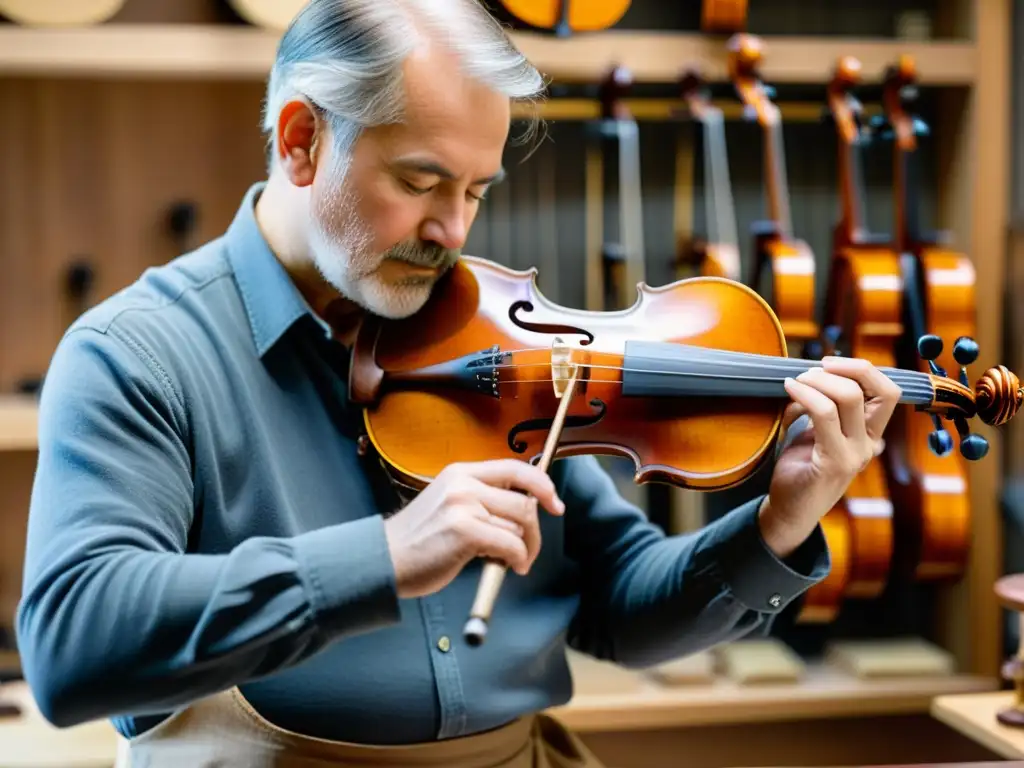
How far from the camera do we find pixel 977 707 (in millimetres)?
1863

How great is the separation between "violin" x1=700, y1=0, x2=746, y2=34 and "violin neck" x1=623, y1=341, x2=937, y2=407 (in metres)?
1.21

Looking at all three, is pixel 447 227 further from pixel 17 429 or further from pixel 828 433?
pixel 17 429

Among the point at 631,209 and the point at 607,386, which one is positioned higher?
the point at 607,386

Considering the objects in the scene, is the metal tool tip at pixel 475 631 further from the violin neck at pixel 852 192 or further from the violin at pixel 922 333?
the violin neck at pixel 852 192

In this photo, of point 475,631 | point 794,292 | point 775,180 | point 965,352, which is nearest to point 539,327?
point 965,352

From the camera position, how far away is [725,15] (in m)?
2.27

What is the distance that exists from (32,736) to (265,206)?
1.15 metres

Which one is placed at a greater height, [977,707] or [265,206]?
[265,206]

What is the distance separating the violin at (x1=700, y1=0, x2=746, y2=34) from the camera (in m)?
2.27

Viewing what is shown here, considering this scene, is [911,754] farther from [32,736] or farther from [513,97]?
[513,97]

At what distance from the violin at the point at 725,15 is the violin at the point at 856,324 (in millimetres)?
201

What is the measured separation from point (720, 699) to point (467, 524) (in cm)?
153

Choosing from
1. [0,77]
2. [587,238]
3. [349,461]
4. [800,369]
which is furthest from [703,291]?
[0,77]

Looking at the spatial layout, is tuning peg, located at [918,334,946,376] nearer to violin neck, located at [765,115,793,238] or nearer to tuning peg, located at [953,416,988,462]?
tuning peg, located at [953,416,988,462]
